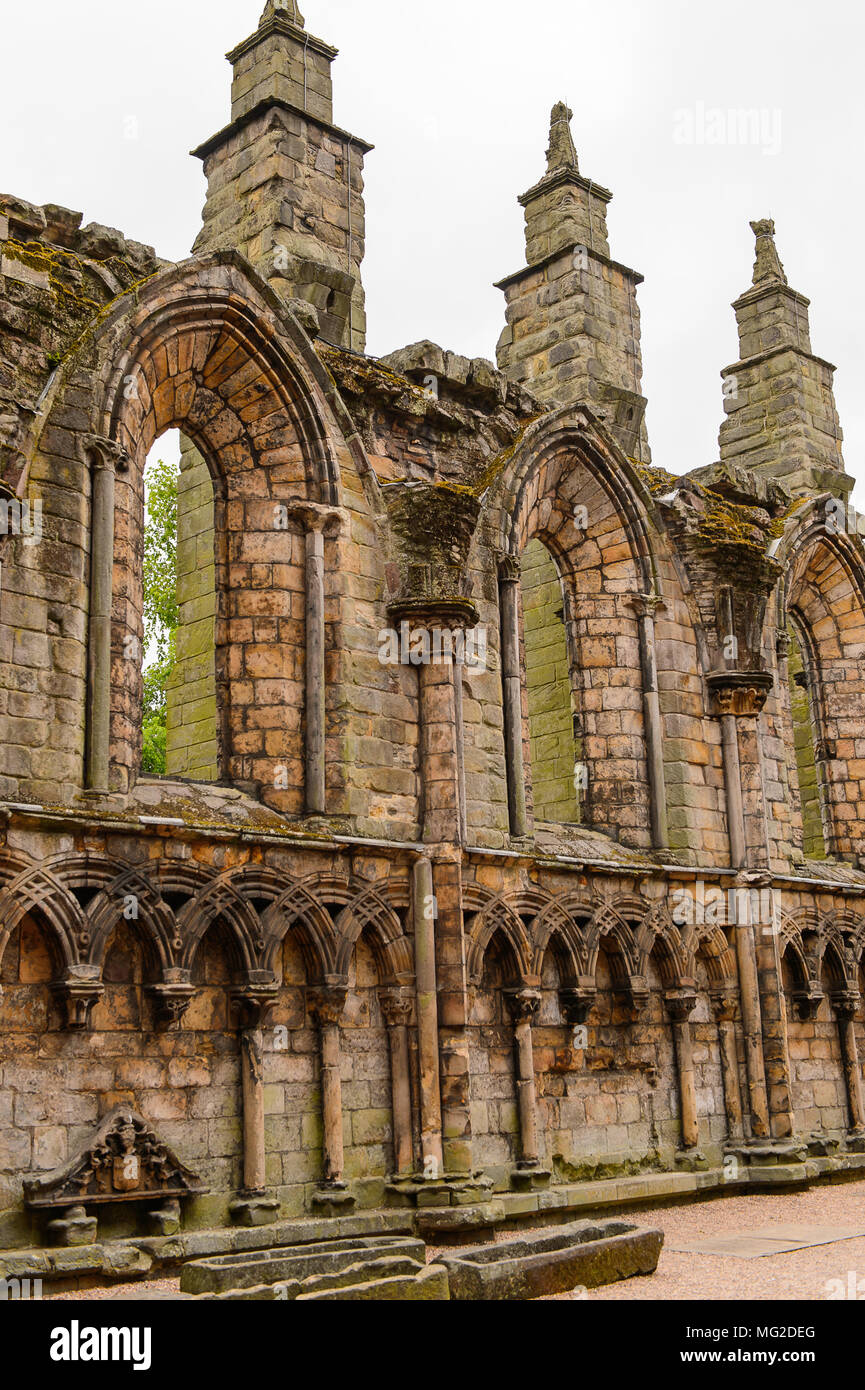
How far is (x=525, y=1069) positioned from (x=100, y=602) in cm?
421

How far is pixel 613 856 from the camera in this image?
36.2 ft

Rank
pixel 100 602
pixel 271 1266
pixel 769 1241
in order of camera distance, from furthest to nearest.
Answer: pixel 769 1241, pixel 100 602, pixel 271 1266

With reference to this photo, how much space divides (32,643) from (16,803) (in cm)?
91

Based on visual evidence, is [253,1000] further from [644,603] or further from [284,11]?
[284,11]

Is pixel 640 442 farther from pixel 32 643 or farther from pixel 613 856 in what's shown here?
pixel 32 643

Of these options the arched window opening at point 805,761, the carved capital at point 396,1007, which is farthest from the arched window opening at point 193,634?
the arched window opening at point 805,761

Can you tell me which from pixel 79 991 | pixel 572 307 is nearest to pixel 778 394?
pixel 572 307

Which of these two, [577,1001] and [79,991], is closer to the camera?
[79,991]

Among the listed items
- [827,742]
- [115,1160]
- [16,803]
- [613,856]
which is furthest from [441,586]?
[827,742]

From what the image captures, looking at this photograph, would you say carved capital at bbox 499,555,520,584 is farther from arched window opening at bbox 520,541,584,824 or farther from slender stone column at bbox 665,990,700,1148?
slender stone column at bbox 665,990,700,1148

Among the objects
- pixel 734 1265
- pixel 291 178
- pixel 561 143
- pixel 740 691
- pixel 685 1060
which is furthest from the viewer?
pixel 561 143

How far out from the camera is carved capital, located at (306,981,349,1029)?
870cm

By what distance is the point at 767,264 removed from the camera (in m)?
16.6

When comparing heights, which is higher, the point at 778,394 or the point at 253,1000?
the point at 778,394
